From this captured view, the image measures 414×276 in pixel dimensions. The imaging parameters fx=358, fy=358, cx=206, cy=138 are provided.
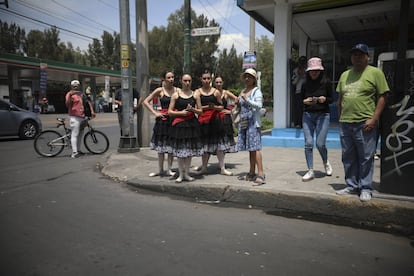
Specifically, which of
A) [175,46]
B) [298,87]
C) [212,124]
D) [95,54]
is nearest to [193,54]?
[175,46]

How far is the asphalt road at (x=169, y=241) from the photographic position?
296 cm

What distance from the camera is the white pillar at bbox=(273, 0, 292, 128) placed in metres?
9.47

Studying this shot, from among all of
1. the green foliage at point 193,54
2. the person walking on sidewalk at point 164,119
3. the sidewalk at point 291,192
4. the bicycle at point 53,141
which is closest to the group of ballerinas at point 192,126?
the person walking on sidewalk at point 164,119

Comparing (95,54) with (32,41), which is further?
(95,54)

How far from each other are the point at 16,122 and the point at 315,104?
10.7 meters

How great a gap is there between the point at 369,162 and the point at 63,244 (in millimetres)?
3507

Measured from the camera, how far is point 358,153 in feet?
14.4

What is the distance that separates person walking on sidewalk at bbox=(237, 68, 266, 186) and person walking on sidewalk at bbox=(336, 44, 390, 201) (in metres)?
1.22

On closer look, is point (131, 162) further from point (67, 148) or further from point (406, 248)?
point (406, 248)

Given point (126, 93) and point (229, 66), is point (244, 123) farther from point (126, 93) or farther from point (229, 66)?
point (229, 66)

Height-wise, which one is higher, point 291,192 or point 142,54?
point 142,54

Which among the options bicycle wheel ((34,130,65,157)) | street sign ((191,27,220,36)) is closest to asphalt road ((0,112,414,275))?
bicycle wheel ((34,130,65,157))

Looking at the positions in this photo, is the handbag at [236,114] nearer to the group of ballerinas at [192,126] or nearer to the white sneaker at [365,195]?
the group of ballerinas at [192,126]

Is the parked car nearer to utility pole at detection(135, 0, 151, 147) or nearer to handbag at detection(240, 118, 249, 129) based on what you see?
utility pole at detection(135, 0, 151, 147)
